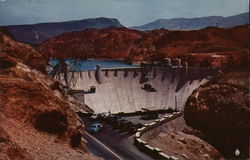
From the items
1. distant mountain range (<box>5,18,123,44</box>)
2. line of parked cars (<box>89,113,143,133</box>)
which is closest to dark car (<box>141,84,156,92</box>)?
line of parked cars (<box>89,113,143,133</box>)

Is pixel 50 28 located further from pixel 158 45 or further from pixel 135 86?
pixel 135 86

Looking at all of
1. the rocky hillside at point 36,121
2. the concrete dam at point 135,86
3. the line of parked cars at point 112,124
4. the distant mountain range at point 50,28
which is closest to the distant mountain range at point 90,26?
the distant mountain range at point 50,28

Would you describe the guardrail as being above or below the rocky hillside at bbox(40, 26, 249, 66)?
below

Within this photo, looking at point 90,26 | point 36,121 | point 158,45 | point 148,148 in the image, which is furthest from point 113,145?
point 90,26

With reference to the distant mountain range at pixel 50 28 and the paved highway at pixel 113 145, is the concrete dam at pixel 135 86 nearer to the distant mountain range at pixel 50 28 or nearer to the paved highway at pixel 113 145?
the paved highway at pixel 113 145

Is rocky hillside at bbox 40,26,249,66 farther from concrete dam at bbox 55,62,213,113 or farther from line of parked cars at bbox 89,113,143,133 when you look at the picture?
line of parked cars at bbox 89,113,143,133

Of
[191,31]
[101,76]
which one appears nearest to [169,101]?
[101,76]
